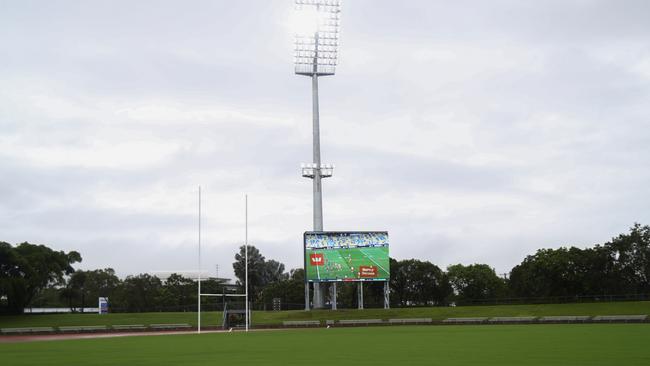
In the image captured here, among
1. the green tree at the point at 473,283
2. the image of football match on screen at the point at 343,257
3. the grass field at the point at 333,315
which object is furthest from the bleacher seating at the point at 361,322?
the green tree at the point at 473,283

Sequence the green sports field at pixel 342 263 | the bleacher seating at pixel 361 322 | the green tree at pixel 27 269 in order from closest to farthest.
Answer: the bleacher seating at pixel 361 322
the green sports field at pixel 342 263
the green tree at pixel 27 269

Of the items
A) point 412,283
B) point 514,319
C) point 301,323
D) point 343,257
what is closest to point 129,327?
point 301,323

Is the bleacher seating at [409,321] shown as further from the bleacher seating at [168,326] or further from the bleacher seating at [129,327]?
the bleacher seating at [129,327]

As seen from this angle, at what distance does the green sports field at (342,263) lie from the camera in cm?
6016

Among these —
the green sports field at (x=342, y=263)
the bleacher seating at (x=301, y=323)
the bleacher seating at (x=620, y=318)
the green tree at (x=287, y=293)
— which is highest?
the green sports field at (x=342, y=263)

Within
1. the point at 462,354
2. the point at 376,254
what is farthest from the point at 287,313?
the point at 462,354

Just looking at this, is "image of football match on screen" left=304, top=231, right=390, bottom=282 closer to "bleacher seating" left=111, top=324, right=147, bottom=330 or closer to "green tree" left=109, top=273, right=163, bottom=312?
"bleacher seating" left=111, top=324, right=147, bottom=330

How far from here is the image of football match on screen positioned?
6019 centimetres

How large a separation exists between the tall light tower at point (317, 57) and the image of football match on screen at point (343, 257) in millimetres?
3115

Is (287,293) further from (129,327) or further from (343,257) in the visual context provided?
(129,327)

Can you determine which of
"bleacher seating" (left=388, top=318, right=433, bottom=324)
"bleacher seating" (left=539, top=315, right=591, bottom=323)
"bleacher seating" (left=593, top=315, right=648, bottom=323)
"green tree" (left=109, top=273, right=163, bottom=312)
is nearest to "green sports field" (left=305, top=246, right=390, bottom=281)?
"bleacher seating" (left=388, top=318, right=433, bottom=324)

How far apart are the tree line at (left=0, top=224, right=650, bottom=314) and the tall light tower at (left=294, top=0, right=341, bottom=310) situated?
589 inches

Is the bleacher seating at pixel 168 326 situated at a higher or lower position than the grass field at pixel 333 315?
lower

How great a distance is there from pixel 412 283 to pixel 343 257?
31919 millimetres
